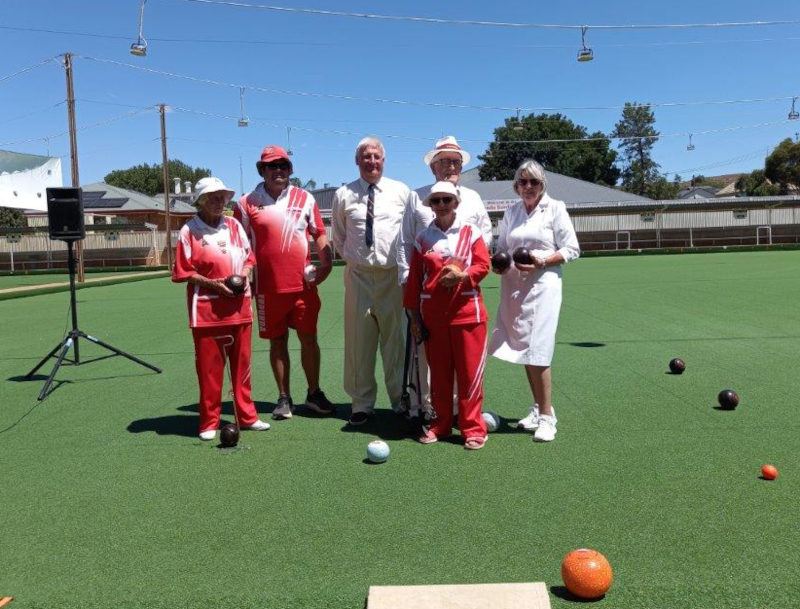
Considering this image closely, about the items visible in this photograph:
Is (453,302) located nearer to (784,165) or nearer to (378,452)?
(378,452)

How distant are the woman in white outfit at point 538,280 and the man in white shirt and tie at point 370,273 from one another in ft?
2.88

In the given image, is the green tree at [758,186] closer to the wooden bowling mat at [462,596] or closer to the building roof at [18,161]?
the building roof at [18,161]

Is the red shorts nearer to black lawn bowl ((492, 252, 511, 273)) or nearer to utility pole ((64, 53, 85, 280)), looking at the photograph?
black lawn bowl ((492, 252, 511, 273))

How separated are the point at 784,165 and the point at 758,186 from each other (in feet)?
24.6

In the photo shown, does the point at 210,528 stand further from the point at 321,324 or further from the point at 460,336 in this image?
the point at 321,324

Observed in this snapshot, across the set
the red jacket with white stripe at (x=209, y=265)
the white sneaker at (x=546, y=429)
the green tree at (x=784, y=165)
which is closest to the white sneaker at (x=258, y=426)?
the red jacket with white stripe at (x=209, y=265)

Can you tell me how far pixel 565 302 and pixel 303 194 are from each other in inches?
372

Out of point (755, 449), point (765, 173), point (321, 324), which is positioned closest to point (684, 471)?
point (755, 449)

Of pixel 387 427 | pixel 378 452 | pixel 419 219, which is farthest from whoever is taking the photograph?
pixel 387 427

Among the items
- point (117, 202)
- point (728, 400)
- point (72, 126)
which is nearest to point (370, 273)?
point (728, 400)

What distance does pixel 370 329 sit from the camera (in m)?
5.89

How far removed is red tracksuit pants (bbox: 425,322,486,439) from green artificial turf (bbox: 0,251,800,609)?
0.74ft

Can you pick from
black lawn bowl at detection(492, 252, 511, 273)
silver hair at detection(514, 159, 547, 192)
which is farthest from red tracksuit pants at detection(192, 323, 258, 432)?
silver hair at detection(514, 159, 547, 192)

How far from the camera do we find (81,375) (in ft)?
27.0
